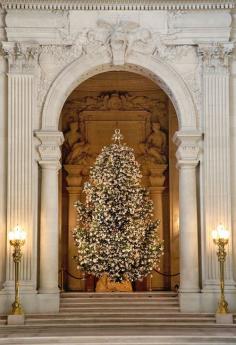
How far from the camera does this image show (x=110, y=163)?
2614 centimetres

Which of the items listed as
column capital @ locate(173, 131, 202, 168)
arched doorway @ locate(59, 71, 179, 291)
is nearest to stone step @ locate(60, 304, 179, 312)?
column capital @ locate(173, 131, 202, 168)

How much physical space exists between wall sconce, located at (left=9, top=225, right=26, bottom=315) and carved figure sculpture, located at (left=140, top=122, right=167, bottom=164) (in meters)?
7.74

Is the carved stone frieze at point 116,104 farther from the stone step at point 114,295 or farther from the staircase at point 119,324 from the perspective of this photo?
the staircase at point 119,324

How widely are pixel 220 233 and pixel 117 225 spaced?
137 inches

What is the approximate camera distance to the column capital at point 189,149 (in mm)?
24219

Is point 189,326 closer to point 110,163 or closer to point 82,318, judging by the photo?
point 82,318

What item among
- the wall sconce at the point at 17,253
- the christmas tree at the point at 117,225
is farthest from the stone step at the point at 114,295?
the wall sconce at the point at 17,253

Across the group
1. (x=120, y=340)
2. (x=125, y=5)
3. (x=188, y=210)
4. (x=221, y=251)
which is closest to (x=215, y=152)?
(x=188, y=210)

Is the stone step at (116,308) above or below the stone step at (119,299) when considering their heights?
below

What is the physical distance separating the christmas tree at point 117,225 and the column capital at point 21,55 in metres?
3.85

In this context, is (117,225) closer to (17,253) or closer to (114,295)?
(114,295)

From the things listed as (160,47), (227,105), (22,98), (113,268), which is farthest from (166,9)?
(113,268)

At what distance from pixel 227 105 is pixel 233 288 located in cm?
506

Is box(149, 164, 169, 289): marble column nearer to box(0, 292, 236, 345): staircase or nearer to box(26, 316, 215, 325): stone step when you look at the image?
box(0, 292, 236, 345): staircase
